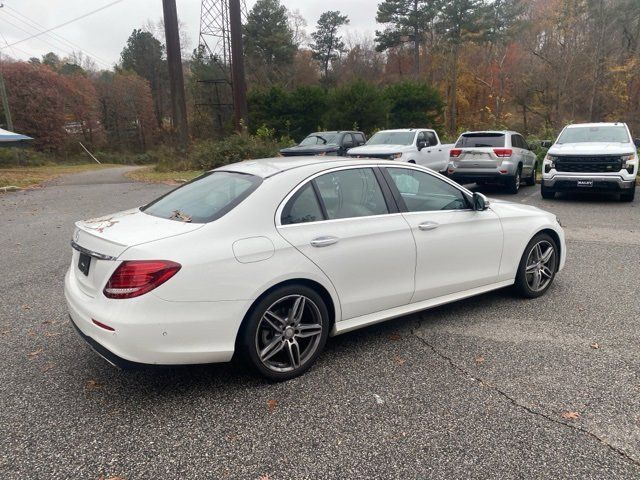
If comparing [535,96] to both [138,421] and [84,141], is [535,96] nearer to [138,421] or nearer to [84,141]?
[138,421]

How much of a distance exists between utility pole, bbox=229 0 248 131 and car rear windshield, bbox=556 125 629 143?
577 inches

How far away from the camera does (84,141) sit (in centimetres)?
4850

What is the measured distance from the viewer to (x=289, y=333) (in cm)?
323

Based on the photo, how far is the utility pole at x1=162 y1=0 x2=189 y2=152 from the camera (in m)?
21.8

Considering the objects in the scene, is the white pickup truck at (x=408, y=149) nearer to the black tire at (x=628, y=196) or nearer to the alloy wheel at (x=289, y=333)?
the black tire at (x=628, y=196)

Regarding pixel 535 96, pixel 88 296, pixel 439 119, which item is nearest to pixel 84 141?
pixel 439 119

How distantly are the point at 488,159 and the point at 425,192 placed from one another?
9015 mm

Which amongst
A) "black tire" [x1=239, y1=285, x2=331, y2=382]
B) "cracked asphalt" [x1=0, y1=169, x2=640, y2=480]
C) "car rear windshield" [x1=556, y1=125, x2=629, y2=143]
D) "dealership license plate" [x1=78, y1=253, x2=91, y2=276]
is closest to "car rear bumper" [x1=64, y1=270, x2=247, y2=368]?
"black tire" [x1=239, y1=285, x2=331, y2=382]

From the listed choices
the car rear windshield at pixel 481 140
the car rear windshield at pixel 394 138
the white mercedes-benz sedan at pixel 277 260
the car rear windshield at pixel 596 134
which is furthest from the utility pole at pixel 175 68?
the white mercedes-benz sedan at pixel 277 260

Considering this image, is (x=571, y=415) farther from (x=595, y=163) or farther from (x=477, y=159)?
(x=477, y=159)

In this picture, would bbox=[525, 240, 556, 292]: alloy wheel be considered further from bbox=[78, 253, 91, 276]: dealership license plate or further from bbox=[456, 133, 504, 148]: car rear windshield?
bbox=[456, 133, 504, 148]: car rear windshield

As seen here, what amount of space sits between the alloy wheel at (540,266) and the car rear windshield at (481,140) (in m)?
8.17

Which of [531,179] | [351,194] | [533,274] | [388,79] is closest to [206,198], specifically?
[351,194]

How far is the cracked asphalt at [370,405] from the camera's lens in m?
2.45
